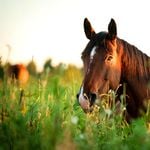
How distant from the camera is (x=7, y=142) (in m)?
4.69

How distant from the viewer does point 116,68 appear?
7.73 metres

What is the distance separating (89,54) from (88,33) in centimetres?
112

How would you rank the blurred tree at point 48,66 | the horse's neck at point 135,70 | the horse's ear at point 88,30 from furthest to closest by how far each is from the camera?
the horse's ear at point 88,30 → the horse's neck at point 135,70 → the blurred tree at point 48,66

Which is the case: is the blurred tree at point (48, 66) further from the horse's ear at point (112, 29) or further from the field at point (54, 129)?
the horse's ear at point (112, 29)

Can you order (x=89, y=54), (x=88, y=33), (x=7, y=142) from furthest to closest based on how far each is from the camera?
(x=88, y=33)
(x=89, y=54)
(x=7, y=142)

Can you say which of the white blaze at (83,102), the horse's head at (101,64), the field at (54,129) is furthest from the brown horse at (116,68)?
the field at (54,129)

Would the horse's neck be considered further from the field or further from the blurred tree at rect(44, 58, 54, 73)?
the blurred tree at rect(44, 58, 54, 73)

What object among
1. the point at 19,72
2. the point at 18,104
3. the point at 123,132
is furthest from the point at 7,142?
the point at 19,72

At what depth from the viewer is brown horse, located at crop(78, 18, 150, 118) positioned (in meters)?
7.49

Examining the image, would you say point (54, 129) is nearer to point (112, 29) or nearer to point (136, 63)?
point (136, 63)

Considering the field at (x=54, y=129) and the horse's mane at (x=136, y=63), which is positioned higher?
the horse's mane at (x=136, y=63)

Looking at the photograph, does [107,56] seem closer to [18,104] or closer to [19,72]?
[18,104]

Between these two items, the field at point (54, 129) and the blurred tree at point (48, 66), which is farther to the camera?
the blurred tree at point (48, 66)

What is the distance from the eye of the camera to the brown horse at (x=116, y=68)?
7489 millimetres
